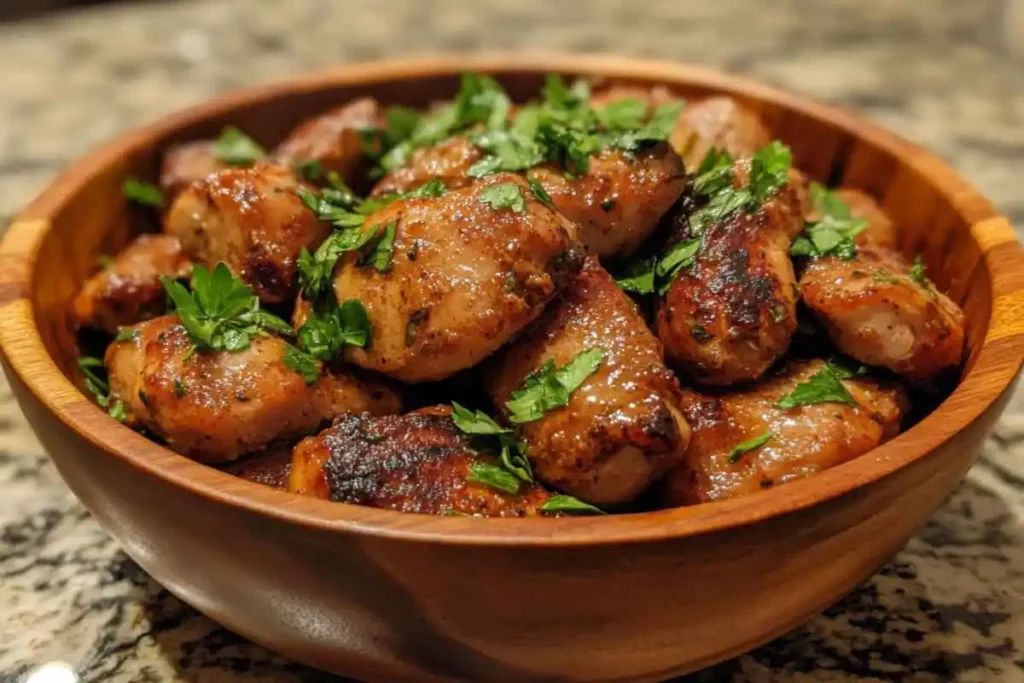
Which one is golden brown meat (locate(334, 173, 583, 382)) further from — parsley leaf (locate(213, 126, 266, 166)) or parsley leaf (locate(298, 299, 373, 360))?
parsley leaf (locate(213, 126, 266, 166))

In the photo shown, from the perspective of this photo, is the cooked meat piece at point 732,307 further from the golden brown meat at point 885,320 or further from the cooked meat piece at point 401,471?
the cooked meat piece at point 401,471

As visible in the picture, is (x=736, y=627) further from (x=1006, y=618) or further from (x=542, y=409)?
(x=1006, y=618)

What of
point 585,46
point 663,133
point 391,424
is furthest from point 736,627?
point 585,46

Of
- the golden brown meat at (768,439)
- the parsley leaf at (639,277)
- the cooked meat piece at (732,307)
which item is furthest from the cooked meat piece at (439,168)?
the golden brown meat at (768,439)

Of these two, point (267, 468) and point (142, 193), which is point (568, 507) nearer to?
point (267, 468)

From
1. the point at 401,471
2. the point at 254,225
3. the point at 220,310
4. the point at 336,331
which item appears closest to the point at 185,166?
the point at 254,225

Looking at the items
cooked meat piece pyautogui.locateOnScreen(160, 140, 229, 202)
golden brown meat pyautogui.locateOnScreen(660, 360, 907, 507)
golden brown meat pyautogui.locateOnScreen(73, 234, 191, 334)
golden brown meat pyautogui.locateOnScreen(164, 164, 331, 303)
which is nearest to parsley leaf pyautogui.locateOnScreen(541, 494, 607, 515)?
golden brown meat pyautogui.locateOnScreen(660, 360, 907, 507)
